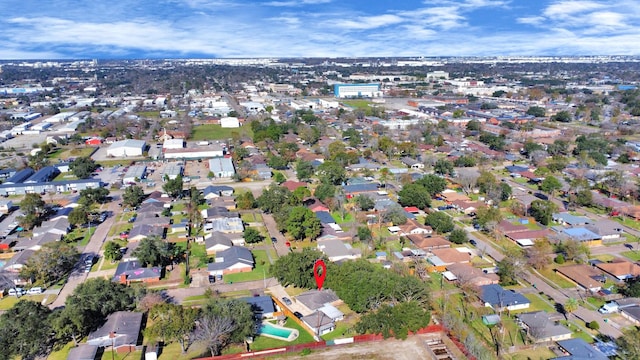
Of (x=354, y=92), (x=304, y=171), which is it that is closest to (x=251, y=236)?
(x=304, y=171)

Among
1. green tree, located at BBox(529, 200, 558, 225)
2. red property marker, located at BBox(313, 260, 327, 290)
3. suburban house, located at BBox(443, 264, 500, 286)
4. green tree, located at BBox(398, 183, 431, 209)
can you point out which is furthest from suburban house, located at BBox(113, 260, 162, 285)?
green tree, located at BBox(529, 200, 558, 225)

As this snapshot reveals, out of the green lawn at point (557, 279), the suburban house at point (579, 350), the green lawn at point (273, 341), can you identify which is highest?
the suburban house at point (579, 350)

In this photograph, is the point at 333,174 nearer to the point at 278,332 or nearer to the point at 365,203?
the point at 365,203

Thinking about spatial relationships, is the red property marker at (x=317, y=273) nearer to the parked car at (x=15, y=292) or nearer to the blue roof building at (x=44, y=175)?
the parked car at (x=15, y=292)

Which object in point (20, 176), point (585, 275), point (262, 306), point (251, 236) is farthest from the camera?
point (20, 176)

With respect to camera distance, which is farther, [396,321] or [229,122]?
[229,122]

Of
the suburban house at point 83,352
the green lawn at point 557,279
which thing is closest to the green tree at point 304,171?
the green lawn at point 557,279

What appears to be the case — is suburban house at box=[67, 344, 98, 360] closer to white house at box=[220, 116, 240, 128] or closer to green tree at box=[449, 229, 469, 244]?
green tree at box=[449, 229, 469, 244]
